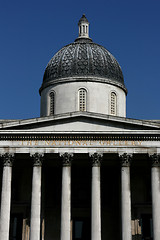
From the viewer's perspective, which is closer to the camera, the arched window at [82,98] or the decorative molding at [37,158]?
the decorative molding at [37,158]

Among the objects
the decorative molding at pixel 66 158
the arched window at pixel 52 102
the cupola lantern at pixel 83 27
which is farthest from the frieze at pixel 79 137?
the cupola lantern at pixel 83 27

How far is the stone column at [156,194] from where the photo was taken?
35062 millimetres

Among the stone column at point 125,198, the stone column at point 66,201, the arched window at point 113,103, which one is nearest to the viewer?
the stone column at point 125,198

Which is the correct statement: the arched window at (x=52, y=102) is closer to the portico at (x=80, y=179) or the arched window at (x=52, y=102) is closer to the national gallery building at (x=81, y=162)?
the national gallery building at (x=81, y=162)

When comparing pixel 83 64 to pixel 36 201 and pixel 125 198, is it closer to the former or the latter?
pixel 125 198

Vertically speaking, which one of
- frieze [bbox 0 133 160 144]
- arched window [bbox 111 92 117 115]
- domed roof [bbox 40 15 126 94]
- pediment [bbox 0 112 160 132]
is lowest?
frieze [bbox 0 133 160 144]

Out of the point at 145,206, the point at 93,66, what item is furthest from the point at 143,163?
the point at 93,66

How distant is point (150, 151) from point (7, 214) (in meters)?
11.7

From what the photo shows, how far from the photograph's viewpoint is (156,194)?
35.8 m

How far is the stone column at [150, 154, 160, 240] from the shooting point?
35.1 metres

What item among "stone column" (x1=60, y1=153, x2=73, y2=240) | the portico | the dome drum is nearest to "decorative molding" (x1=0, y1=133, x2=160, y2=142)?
the portico

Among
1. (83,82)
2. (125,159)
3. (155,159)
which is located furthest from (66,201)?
(83,82)

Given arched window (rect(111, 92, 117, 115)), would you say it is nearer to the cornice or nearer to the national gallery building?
the national gallery building

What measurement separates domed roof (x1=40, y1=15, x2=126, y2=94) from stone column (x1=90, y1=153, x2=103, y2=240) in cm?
1040
